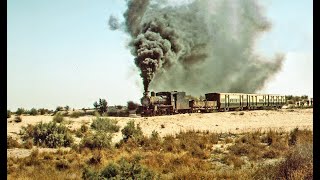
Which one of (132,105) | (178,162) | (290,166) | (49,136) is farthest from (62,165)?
(132,105)

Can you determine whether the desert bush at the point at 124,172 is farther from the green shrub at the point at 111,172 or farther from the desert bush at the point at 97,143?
the desert bush at the point at 97,143

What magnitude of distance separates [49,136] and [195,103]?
23.8m

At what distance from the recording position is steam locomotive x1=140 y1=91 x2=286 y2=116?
125 ft

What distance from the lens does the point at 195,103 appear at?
4294 cm

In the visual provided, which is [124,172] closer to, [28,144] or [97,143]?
[97,143]

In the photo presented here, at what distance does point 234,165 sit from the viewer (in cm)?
1337

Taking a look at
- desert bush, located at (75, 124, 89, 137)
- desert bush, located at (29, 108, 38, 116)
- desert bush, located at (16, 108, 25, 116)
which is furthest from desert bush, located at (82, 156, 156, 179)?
desert bush, located at (16, 108, 25, 116)

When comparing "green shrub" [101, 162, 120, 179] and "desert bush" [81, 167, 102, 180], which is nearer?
"green shrub" [101, 162, 120, 179]

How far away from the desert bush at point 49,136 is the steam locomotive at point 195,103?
52.6ft

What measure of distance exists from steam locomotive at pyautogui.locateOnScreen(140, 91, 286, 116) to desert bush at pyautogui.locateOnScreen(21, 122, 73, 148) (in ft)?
52.6

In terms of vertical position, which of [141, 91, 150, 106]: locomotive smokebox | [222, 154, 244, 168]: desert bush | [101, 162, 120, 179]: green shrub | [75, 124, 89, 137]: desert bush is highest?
[141, 91, 150, 106]: locomotive smokebox

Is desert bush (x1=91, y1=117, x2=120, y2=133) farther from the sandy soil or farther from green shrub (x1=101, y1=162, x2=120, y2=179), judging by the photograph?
green shrub (x1=101, y1=162, x2=120, y2=179)
